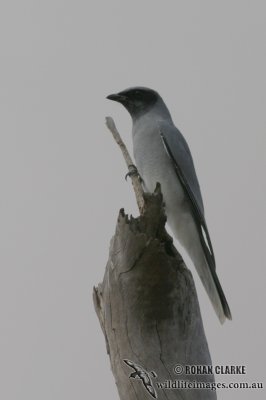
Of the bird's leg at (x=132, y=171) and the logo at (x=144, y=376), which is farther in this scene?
the bird's leg at (x=132, y=171)

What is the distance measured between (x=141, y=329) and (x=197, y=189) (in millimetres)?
2897

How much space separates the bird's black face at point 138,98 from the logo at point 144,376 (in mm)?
3902

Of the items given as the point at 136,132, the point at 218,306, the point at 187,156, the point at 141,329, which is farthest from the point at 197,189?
the point at 141,329

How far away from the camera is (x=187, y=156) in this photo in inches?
306

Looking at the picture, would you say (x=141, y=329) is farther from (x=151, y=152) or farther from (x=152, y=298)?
(x=151, y=152)

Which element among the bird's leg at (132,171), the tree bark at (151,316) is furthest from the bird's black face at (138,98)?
the tree bark at (151,316)

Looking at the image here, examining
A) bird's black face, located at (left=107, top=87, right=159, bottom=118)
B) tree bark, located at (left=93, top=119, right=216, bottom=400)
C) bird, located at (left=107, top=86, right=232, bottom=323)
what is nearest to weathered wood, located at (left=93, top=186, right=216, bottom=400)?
tree bark, located at (left=93, top=119, right=216, bottom=400)

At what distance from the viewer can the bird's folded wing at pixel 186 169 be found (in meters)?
7.52

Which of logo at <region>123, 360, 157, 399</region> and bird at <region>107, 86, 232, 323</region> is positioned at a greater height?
bird at <region>107, 86, 232, 323</region>

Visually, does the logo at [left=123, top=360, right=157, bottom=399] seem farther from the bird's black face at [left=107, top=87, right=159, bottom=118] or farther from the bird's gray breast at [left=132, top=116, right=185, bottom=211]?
the bird's black face at [left=107, top=87, right=159, bottom=118]

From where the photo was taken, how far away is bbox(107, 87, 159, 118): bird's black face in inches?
321

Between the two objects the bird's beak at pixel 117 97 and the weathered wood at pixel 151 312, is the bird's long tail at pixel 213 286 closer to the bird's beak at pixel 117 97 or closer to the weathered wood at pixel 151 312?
the weathered wood at pixel 151 312

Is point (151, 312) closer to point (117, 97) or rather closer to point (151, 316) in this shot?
point (151, 316)

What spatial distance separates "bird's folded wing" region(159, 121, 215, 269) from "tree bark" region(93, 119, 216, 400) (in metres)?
2.08
